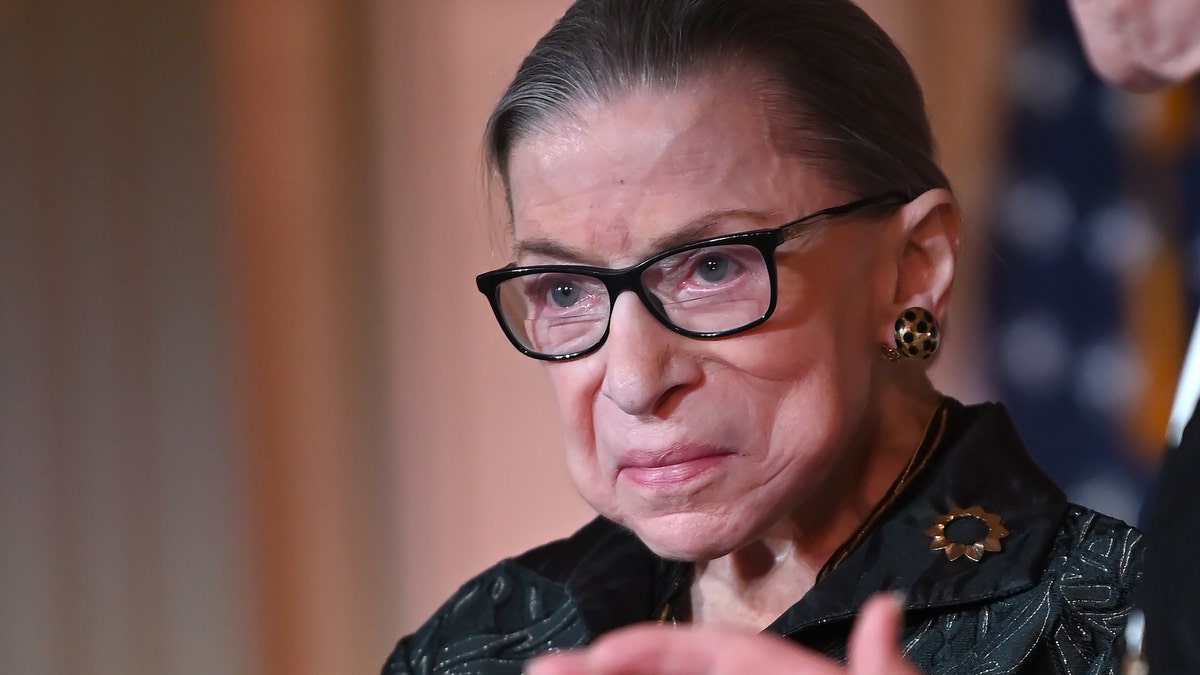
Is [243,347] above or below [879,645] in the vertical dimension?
above

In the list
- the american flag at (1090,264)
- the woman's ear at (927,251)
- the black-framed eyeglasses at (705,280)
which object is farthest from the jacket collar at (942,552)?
the american flag at (1090,264)

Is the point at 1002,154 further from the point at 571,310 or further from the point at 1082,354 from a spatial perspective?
the point at 571,310

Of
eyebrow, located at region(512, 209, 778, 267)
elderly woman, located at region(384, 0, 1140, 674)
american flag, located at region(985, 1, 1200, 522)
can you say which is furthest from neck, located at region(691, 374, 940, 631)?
american flag, located at region(985, 1, 1200, 522)

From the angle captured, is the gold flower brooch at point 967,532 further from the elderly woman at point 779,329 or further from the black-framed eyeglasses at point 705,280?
the black-framed eyeglasses at point 705,280

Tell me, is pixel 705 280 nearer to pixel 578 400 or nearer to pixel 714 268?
pixel 714 268

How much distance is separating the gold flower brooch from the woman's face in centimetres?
11

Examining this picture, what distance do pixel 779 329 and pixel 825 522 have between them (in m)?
0.22

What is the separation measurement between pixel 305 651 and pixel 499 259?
1.34 meters

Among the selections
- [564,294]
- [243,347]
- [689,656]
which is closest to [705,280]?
[564,294]

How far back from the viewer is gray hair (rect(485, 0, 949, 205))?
1.14 m

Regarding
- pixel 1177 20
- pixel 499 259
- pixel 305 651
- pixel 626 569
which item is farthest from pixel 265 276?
pixel 1177 20

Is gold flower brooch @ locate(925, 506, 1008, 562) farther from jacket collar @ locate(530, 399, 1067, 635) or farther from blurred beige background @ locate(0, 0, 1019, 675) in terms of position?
blurred beige background @ locate(0, 0, 1019, 675)

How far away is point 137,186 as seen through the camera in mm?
2600

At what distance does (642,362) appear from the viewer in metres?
1.08
